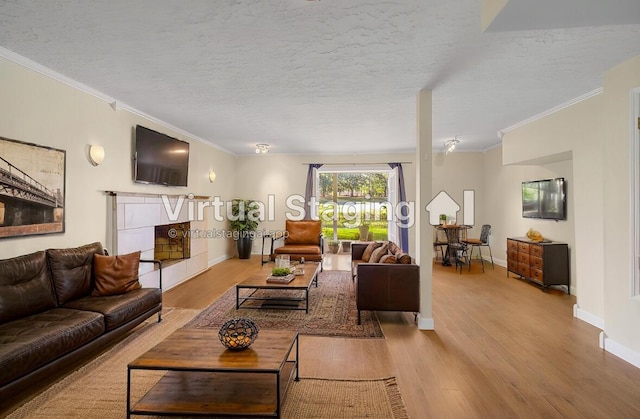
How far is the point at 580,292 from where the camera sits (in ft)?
11.8

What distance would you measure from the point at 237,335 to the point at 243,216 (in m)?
5.46

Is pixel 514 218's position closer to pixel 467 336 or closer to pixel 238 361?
pixel 467 336

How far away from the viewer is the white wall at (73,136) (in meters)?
2.66

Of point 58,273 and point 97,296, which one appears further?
point 97,296

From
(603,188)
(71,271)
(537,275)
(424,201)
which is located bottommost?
(537,275)

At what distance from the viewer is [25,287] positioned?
2473mm

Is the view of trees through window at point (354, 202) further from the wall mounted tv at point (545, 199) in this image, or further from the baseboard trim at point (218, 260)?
the wall mounted tv at point (545, 199)

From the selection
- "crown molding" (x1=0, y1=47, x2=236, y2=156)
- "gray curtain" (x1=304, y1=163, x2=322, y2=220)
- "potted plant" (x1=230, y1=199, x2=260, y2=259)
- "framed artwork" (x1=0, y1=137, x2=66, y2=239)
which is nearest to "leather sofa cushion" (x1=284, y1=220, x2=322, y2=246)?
"gray curtain" (x1=304, y1=163, x2=322, y2=220)

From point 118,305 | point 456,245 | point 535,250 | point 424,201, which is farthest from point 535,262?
point 118,305

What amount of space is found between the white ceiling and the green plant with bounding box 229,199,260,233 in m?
3.10

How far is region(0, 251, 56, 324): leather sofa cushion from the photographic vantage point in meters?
2.33

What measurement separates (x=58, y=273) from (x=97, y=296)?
1.26ft

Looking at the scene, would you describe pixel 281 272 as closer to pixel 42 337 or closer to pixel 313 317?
pixel 313 317

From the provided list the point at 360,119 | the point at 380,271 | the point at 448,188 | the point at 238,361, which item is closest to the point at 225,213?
the point at 360,119
